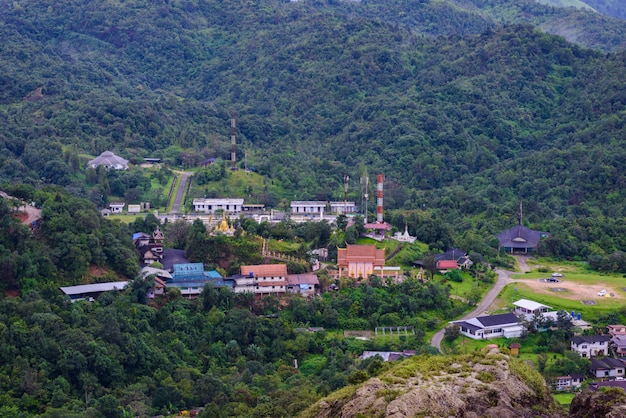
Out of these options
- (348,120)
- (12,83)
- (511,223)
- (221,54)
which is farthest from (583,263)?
(221,54)

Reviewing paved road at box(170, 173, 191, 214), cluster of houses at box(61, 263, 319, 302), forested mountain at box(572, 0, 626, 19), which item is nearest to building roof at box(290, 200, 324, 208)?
paved road at box(170, 173, 191, 214)

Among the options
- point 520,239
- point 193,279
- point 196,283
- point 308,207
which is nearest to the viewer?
point 196,283

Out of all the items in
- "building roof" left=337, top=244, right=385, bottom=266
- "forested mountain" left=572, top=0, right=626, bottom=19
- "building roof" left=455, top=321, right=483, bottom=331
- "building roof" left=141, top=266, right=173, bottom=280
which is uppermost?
"forested mountain" left=572, top=0, right=626, bottom=19

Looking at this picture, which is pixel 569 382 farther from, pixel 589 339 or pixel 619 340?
pixel 619 340

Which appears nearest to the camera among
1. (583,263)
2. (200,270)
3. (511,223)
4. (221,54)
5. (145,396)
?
(145,396)

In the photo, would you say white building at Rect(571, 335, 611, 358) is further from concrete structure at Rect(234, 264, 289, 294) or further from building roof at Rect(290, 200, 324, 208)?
building roof at Rect(290, 200, 324, 208)

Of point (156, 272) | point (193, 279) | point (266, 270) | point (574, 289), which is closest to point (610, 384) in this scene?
point (574, 289)

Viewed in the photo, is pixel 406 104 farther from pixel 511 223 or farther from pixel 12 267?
pixel 12 267
